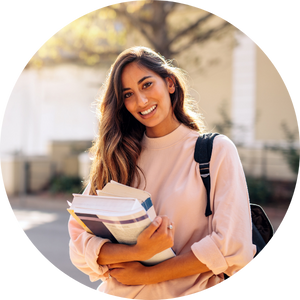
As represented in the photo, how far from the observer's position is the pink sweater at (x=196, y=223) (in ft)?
4.83

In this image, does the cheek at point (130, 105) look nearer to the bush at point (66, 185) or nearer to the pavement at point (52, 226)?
the pavement at point (52, 226)

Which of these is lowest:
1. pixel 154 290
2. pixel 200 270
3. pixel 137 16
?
pixel 154 290

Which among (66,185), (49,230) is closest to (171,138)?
(49,230)

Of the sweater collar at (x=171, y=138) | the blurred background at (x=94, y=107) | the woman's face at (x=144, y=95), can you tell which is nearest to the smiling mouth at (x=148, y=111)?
the woman's face at (x=144, y=95)

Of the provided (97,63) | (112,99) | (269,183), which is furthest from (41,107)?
(112,99)

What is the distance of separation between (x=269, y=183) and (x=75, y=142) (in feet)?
22.1

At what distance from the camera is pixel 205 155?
5.37 ft

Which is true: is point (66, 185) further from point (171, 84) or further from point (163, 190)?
point (163, 190)

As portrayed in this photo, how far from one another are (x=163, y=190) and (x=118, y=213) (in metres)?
0.44

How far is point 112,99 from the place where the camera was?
1.99 m

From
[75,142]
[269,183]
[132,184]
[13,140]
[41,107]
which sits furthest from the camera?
[41,107]

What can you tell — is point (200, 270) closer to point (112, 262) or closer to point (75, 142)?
point (112, 262)

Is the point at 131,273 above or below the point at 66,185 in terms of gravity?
above

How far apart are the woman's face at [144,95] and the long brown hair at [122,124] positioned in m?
0.04
